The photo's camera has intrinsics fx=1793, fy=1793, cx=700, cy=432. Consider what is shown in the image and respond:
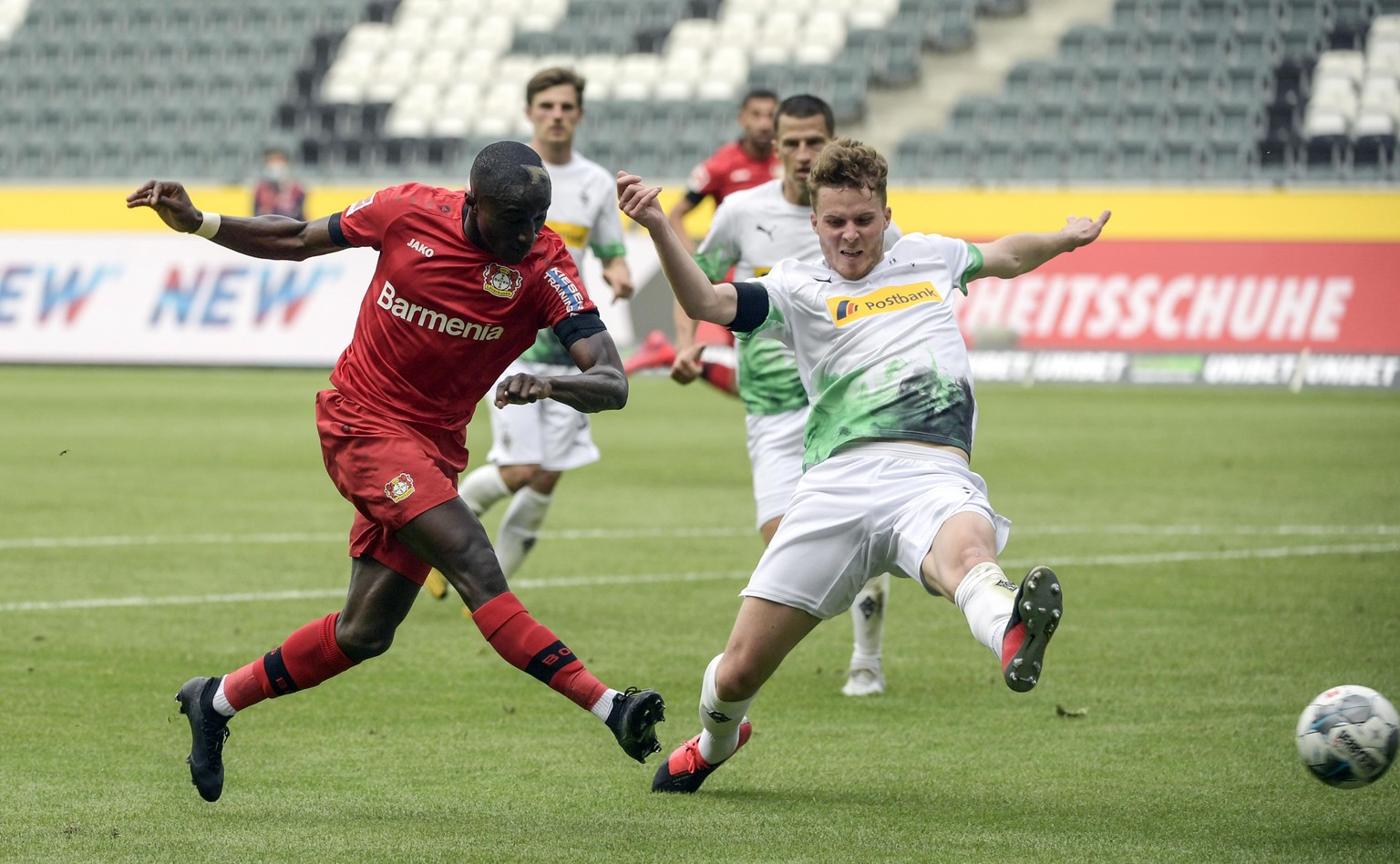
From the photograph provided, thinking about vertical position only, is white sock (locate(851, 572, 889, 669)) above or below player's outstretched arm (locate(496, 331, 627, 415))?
below

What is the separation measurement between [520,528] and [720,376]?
1.31m

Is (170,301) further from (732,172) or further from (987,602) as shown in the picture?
(987,602)

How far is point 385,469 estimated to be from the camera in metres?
5.27

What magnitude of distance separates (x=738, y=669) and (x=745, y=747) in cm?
101

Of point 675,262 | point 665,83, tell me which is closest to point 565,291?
point 675,262

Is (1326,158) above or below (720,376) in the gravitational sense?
below

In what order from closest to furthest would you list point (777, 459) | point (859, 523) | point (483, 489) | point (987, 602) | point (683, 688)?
point (987, 602), point (859, 523), point (683, 688), point (777, 459), point (483, 489)

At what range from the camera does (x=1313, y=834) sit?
499 centimetres

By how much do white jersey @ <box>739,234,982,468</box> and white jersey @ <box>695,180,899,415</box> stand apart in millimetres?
1864

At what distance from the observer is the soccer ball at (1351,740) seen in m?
5.04

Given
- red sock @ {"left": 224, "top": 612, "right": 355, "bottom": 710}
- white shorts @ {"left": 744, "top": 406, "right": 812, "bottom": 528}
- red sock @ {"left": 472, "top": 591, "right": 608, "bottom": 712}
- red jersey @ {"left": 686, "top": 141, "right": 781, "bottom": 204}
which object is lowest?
white shorts @ {"left": 744, "top": 406, "right": 812, "bottom": 528}

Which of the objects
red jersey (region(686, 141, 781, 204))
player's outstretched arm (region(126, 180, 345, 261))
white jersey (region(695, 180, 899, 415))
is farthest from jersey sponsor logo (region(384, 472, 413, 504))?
red jersey (region(686, 141, 781, 204))

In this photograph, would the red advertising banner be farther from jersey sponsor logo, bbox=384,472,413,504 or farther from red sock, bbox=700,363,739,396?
jersey sponsor logo, bbox=384,472,413,504

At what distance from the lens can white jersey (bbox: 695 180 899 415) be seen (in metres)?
7.57
